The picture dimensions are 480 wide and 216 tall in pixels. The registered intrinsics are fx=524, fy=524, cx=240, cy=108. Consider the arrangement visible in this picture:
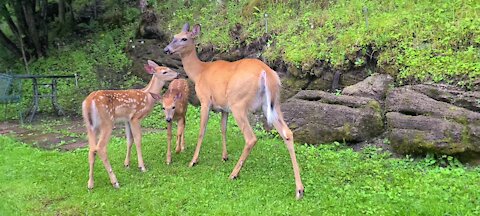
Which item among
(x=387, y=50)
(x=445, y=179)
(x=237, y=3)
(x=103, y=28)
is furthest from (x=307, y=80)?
(x=103, y=28)

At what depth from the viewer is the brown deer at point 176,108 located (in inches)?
262

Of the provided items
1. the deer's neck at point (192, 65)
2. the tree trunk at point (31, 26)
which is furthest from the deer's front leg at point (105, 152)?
the tree trunk at point (31, 26)

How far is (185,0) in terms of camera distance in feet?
46.7

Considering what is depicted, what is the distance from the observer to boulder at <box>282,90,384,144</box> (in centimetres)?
689

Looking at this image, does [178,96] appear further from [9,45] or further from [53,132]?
[9,45]

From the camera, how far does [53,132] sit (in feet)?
31.2

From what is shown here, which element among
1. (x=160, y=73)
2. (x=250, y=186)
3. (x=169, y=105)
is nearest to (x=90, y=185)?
(x=169, y=105)

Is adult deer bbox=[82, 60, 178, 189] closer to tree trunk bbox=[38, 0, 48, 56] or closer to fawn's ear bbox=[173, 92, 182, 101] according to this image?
fawn's ear bbox=[173, 92, 182, 101]

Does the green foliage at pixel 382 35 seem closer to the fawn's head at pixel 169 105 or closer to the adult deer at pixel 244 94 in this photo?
the adult deer at pixel 244 94

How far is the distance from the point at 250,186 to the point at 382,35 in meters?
3.64

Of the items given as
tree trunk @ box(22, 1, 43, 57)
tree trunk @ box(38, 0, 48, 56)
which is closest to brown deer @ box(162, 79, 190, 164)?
tree trunk @ box(22, 1, 43, 57)

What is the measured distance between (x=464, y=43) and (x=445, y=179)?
258cm

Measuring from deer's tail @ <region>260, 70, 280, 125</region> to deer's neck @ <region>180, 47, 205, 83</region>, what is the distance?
1.31 metres

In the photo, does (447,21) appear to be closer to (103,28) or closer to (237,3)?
(237,3)
